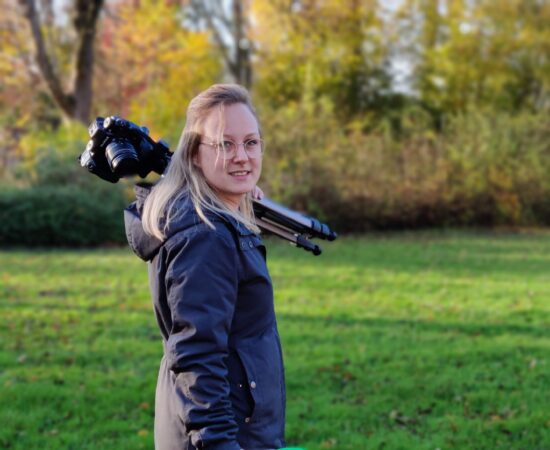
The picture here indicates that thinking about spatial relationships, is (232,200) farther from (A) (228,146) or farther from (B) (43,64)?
(B) (43,64)

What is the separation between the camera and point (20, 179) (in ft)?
66.4

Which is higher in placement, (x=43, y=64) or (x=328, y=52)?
(x=328, y=52)

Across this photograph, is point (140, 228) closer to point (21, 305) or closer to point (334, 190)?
point (21, 305)

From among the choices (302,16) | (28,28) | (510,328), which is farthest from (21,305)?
(302,16)

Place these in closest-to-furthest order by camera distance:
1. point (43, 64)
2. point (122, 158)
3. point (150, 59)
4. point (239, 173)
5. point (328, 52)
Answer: point (239, 173) → point (122, 158) → point (43, 64) → point (328, 52) → point (150, 59)

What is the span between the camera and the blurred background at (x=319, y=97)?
20.7 metres

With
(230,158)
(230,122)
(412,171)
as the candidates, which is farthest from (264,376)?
(412,171)

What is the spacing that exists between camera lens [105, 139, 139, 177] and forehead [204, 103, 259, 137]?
386 mm

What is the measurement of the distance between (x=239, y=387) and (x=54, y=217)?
16.8m

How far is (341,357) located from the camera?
751 centimetres

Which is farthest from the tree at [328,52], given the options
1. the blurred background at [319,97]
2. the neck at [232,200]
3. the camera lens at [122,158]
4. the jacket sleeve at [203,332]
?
the jacket sleeve at [203,332]

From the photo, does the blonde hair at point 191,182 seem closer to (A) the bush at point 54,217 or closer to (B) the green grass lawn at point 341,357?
(B) the green grass lawn at point 341,357

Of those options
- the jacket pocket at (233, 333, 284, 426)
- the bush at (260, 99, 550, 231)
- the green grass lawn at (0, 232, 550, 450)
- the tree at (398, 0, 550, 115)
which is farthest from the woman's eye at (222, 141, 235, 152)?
the tree at (398, 0, 550, 115)

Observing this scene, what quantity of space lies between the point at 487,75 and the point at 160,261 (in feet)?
98.7
